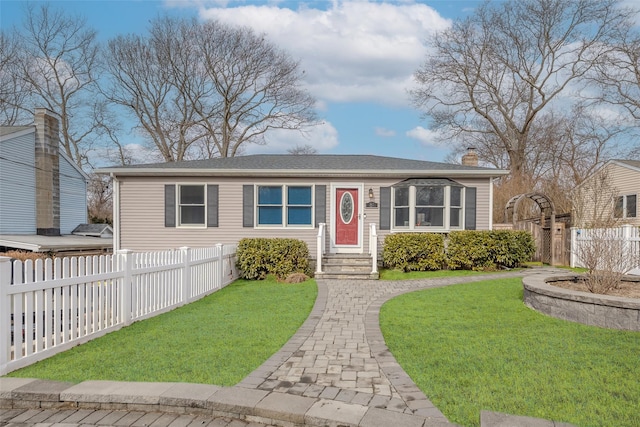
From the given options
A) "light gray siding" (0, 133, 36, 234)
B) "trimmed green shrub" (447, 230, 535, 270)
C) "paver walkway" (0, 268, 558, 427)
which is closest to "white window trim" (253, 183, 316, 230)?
"trimmed green shrub" (447, 230, 535, 270)

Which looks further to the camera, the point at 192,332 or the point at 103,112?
the point at 103,112

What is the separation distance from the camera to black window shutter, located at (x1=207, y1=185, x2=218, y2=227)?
38.8 ft

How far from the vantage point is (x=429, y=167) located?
39.1ft

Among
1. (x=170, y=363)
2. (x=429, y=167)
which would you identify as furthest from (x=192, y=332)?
(x=429, y=167)

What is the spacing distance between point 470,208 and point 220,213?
7297 millimetres

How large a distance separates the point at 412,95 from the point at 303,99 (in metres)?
7.56

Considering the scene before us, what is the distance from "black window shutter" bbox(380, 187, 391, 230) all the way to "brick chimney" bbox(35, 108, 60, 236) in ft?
52.1

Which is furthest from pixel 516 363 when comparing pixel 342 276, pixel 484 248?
pixel 484 248

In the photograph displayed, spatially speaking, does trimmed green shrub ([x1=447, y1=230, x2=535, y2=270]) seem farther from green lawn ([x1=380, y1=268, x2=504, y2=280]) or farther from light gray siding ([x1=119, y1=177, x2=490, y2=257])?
light gray siding ([x1=119, y1=177, x2=490, y2=257])

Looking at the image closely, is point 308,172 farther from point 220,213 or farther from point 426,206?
point 426,206

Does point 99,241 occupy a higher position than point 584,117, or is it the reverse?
point 584,117

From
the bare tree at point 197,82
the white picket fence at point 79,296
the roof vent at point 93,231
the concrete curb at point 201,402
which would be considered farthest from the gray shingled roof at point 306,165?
the bare tree at point 197,82

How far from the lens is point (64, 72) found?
86.1 ft

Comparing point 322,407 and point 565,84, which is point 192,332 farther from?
point 565,84
